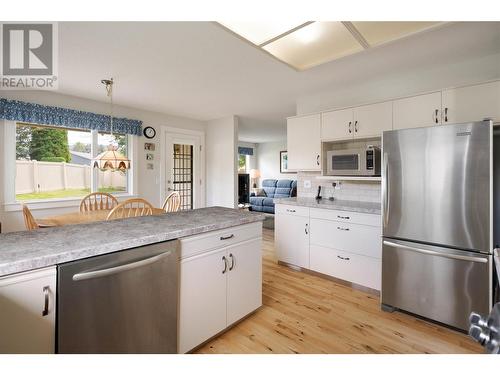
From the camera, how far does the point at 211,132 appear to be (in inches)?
214

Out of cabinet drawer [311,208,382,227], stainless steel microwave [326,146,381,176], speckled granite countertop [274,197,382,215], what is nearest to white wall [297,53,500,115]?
stainless steel microwave [326,146,381,176]

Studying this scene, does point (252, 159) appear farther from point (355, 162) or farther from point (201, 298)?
point (201, 298)

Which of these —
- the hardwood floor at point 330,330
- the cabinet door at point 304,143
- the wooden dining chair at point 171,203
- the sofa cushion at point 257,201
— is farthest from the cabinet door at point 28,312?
the sofa cushion at point 257,201

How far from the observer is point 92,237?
1.27 m

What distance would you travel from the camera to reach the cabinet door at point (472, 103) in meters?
2.14

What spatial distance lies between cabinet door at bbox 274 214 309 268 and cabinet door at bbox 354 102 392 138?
120 cm

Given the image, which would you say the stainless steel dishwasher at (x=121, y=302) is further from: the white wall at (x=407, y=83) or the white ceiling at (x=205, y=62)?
the white wall at (x=407, y=83)

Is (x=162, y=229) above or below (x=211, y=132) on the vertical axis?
below

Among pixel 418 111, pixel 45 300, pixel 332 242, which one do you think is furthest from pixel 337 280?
pixel 45 300

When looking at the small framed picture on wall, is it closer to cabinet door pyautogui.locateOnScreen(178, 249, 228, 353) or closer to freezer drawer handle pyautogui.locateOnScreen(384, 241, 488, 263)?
freezer drawer handle pyautogui.locateOnScreen(384, 241, 488, 263)

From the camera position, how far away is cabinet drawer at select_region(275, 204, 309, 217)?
3.06m
